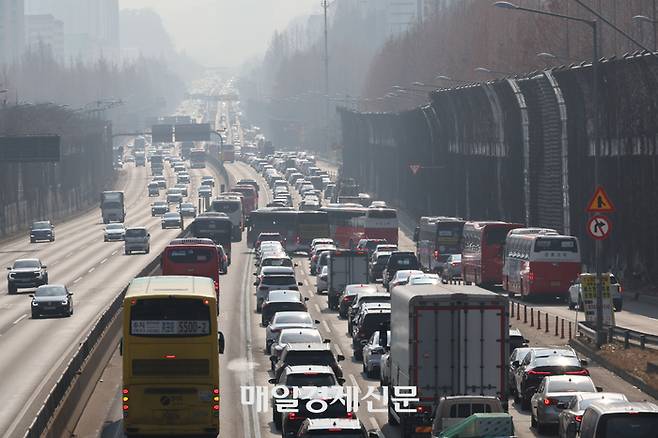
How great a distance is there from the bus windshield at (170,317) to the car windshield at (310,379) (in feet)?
9.25

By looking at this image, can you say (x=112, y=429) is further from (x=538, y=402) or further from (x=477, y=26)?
(x=477, y=26)

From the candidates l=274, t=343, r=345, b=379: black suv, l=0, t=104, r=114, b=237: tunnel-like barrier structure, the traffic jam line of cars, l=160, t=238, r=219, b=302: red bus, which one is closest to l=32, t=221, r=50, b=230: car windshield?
l=0, t=104, r=114, b=237: tunnel-like barrier structure

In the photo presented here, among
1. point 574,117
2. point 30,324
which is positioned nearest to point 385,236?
point 574,117

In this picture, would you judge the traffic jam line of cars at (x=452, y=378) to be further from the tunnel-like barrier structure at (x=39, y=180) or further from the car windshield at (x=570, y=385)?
the tunnel-like barrier structure at (x=39, y=180)

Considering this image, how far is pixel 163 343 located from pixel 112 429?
209 inches

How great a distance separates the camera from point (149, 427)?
110ft

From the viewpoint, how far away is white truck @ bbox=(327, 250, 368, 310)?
73688 millimetres

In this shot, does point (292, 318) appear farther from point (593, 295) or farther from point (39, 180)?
point (39, 180)

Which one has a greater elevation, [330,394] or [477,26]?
[477,26]

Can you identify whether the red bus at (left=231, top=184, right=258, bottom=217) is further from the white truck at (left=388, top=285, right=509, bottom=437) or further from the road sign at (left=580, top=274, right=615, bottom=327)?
the white truck at (left=388, top=285, right=509, bottom=437)

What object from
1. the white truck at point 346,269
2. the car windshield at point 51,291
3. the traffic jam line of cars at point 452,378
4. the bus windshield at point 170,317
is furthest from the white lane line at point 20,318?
the bus windshield at point 170,317

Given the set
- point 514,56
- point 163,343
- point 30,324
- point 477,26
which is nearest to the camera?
point 163,343

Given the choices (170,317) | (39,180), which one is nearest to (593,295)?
(170,317)

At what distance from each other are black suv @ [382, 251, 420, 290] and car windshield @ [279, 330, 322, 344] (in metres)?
34.1
